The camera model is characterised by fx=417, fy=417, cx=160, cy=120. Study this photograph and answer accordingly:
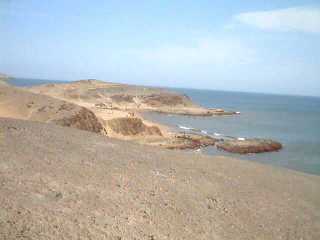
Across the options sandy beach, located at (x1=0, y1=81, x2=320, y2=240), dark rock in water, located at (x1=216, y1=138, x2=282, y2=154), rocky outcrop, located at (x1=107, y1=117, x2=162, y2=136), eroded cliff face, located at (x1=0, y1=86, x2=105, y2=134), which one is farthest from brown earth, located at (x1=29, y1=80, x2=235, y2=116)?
sandy beach, located at (x1=0, y1=81, x2=320, y2=240)

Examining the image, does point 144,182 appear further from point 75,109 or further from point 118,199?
point 75,109

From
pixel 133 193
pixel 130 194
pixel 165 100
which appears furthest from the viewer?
pixel 165 100

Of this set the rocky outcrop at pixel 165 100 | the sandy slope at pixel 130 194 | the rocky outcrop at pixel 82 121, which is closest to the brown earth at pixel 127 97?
the rocky outcrop at pixel 165 100

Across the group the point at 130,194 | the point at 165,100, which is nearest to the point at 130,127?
the point at 130,194

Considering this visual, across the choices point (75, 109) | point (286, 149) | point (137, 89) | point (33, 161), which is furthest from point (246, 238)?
point (137, 89)

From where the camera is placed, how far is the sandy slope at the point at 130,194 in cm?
916

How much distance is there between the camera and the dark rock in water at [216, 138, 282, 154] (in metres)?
38.3

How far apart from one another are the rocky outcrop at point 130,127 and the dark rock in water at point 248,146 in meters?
6.97

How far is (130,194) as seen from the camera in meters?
11.4

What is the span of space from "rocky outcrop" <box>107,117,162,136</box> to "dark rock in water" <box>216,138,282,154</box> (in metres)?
6.97

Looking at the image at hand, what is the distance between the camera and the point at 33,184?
34.4ft

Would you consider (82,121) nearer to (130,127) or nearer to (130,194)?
(130,127)

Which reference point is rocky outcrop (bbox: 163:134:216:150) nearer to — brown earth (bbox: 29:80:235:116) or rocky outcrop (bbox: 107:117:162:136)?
rocky outcrop (bbox: 107:117:162:136)

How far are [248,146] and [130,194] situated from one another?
96.9ft
